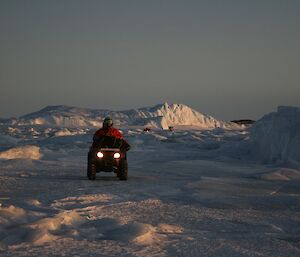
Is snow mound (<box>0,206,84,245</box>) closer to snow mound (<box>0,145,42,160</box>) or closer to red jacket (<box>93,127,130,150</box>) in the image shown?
red jacket (<box>93,127,130,150</box>)

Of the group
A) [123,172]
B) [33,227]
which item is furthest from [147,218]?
[123,172]

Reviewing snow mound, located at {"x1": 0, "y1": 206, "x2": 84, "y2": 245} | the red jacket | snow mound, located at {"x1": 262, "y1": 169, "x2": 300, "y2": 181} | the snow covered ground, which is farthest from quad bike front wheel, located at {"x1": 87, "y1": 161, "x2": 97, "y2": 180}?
snow mound, located at {"x1": 0, "y1": 206, "x2": 84, "y2": 245}

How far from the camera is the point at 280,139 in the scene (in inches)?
874

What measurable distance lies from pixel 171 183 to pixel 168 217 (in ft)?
17.3

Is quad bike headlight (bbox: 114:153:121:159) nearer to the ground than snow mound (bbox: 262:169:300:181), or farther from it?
farther from it

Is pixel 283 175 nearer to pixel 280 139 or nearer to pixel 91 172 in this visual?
pixel 91 172

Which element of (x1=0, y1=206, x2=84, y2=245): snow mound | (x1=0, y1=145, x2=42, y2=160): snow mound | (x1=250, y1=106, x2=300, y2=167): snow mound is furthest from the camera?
(x1=0, y1=145, x2=42, y2=160): snow mound

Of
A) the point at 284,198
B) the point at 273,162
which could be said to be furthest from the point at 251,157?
the point at 284,198

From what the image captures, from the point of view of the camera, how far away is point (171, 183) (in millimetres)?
12438

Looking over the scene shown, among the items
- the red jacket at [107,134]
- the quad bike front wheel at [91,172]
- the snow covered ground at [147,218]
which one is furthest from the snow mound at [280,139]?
the quad bike front wheel at [91,172]

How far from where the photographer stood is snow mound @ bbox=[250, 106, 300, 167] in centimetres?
2073

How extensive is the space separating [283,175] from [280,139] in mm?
7294

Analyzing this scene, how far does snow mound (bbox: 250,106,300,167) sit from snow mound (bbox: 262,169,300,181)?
328 centimetres

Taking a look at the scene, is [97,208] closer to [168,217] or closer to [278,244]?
[168,217]
